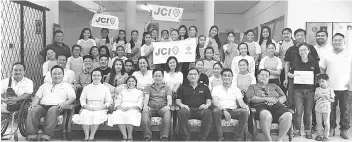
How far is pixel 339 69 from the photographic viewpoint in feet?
15.0

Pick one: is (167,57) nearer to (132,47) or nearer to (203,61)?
(203,61)

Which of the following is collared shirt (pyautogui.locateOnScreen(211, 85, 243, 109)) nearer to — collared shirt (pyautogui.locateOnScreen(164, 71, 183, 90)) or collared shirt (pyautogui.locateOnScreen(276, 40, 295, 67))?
collared shirt (pyautogui.locateOnScreen(164, 71, 183, 90))

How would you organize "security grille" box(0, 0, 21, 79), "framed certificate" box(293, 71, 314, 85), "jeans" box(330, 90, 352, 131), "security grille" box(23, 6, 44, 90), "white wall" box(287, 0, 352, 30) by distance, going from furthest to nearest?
"white wall" box(287, 0, 352, 30) < "security grille" box(23, 6, 44, 90) < "security grille" box(0, 0, 21, 79) < "jeans" box(330, 90, 352, 131) < "framed certificate" box(293, 71, 314, 85)

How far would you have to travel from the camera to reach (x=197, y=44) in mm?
5406

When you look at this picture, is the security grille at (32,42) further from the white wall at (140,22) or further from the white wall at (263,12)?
the white wall at (140,22)

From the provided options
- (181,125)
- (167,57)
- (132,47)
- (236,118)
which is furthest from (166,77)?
(132,47)

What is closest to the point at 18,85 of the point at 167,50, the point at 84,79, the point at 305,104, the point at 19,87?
the point at 19,87

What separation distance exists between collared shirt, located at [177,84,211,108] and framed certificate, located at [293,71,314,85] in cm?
128

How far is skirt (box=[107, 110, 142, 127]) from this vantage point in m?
4.09

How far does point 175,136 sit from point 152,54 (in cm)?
152

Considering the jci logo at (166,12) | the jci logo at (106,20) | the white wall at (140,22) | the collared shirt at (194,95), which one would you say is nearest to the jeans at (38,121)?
the collared shirt at (194,95)

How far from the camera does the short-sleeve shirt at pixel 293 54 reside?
4609 millimetres

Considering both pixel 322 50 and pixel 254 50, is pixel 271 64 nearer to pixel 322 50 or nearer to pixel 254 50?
pixel 254 50

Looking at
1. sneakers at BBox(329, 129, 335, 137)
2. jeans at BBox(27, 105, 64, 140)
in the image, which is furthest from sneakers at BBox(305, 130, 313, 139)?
jeans at BBox(27, 105, 64, 140)
